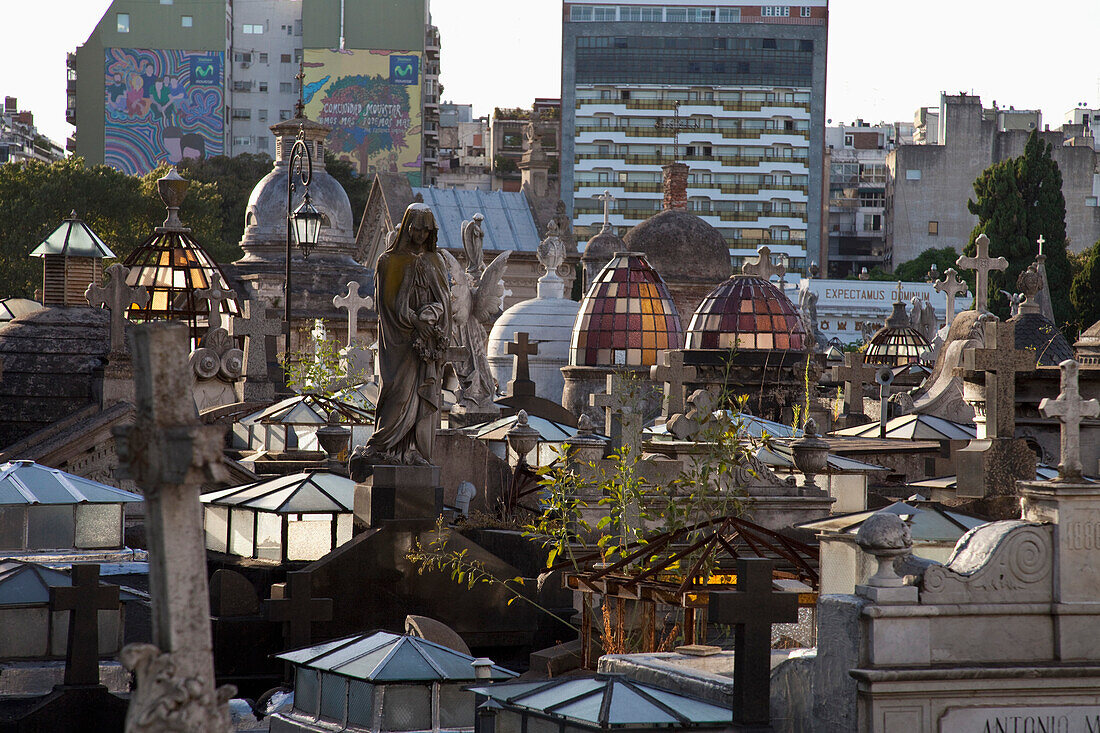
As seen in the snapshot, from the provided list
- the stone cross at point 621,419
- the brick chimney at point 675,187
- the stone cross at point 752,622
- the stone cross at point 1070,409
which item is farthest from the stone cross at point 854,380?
the brick chimney at point 675,187

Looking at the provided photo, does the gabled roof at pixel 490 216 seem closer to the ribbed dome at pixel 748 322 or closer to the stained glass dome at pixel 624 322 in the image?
the stained glass dome at pixel 624 322

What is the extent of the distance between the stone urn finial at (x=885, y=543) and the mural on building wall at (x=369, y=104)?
98770mm

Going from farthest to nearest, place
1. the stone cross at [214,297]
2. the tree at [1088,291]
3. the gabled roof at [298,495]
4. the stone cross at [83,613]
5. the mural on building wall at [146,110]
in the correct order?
the mural on building wall at [146,110]
the tree at [1088,291]
the stone cross at [214,297]
the gabled roof at [298,495]
the stone cross at [83,613]

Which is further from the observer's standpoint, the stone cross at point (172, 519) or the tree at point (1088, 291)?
the tree at point (1088, 291)

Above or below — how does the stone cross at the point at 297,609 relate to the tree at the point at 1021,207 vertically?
below

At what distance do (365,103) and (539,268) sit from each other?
167ft

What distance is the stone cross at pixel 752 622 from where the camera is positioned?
669 cm

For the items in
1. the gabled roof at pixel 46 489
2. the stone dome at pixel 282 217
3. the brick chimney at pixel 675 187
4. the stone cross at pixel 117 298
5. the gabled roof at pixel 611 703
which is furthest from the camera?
the brick chimney at pixel 675 187

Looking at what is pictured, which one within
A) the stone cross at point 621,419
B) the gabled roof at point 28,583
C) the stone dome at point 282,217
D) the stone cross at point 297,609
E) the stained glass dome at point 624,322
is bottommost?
the stone cross at point 297,609

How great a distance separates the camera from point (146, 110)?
100000 mm

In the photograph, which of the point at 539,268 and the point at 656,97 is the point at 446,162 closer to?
the point at 656,97

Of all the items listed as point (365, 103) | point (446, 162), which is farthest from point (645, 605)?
point (446, 162)

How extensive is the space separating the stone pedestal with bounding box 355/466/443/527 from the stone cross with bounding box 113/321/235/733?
316 inches

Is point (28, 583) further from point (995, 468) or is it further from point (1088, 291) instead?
point (1088, 291)
